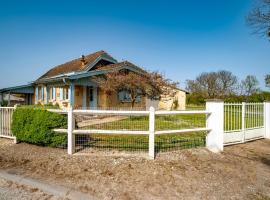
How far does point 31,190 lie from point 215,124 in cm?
535

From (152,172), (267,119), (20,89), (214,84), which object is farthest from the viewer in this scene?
(214,84)

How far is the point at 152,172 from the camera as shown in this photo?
449cm

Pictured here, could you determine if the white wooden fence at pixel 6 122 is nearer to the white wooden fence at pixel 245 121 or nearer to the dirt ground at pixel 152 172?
the dirt ground at pixel 152 172

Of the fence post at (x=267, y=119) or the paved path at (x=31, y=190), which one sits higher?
the fence post at (x=267, y=119)

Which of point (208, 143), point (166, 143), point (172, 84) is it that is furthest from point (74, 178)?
point (172, 84)

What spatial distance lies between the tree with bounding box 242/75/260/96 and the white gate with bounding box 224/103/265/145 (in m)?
36.2

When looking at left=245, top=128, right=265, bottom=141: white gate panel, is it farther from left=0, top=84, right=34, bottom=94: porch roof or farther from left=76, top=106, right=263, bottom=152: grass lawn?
left=0, top=84, right=34, bottom=94: porch roof

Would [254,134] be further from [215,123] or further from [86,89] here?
[86,89]

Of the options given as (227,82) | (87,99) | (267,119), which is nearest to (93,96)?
(87,99)

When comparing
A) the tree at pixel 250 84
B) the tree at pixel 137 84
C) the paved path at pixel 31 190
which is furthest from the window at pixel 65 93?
the tree at pixel 250 84

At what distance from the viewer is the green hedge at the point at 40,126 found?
19.2 feet

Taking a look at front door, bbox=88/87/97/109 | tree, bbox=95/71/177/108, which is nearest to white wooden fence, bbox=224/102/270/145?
tree, bbox=95/71/177/108

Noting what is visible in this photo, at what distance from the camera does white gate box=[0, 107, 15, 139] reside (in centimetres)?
718

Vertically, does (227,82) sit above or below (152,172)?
above
